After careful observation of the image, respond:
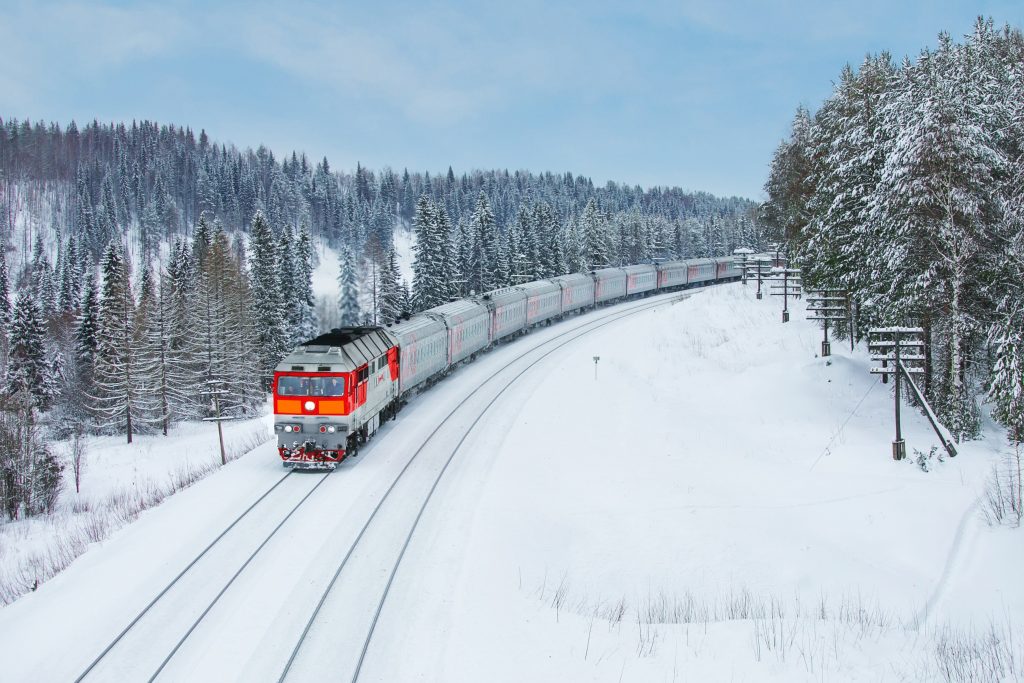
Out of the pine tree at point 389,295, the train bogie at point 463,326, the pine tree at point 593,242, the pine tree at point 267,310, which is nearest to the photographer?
the train bogie at point 463,326

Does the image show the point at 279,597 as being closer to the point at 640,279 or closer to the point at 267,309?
the point at 267,309

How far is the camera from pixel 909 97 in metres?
27.8

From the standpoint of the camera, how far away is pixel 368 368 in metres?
23.9

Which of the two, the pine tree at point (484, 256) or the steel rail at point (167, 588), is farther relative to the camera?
the pine tree at point (484, 256)

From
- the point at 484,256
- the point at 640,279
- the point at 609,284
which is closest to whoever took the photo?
the point at 609,284

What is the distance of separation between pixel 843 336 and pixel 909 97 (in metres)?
17.3

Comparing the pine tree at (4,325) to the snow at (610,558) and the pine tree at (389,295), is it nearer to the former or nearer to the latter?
the pine tree at (389,295)

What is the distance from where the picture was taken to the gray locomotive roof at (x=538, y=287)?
51.9 metres

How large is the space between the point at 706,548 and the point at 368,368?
12.6 metres

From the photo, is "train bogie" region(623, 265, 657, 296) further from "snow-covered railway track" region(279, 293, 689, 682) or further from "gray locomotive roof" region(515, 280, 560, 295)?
"snow-covered railway track" region(279, 293, 689, 682)

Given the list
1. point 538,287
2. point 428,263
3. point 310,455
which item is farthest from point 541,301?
point 310,455

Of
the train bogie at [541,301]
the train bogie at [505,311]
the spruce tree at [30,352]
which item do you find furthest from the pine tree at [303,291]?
the train bogie at [505,311]

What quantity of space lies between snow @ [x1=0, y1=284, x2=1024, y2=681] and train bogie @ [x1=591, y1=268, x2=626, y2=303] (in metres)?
33.7

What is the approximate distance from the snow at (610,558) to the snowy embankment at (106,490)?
1.50 meters
